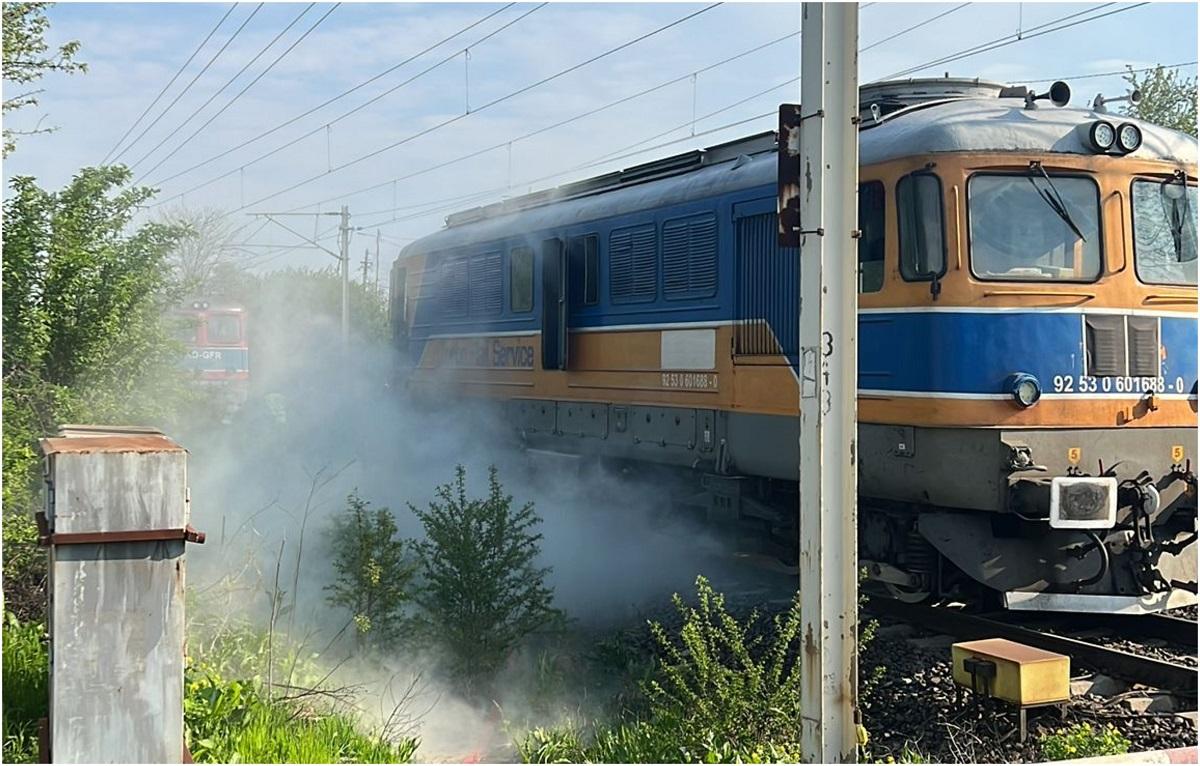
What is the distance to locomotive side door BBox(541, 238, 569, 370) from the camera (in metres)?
12.8

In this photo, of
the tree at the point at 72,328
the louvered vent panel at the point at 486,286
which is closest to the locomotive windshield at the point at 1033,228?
the tree at the point at 72,328

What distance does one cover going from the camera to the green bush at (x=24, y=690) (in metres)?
5.67

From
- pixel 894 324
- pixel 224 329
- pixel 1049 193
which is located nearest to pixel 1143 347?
pixel 1049 193

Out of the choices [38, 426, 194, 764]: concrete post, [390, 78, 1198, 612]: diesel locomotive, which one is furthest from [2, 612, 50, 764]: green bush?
[390, 78, 1198, 612]: diesel locomotive

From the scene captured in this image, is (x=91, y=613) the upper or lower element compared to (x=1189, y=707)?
upper

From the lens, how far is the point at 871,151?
28.7 feet

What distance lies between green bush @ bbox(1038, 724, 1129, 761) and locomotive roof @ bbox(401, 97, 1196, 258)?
12.8 feet

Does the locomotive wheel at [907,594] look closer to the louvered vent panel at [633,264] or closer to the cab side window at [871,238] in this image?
the cab side window at [871,238]

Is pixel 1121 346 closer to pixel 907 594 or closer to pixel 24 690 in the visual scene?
pixel 907 594

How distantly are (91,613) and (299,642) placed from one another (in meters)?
3.15

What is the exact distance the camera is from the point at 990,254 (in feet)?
27.1

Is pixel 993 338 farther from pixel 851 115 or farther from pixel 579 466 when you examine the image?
pixel 579 466

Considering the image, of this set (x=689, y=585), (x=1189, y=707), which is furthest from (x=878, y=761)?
(x=689, y=585)

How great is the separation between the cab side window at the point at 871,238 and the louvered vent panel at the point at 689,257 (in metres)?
1.91
